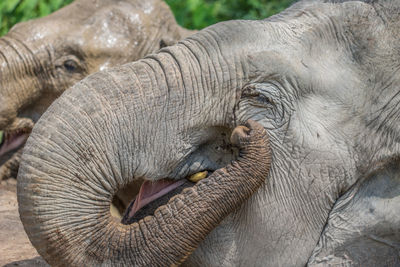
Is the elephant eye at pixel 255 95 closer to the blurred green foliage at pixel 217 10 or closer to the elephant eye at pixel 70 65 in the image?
the elephant eye at pixel 70 65

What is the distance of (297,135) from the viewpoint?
9.04ft

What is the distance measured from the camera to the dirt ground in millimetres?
3359

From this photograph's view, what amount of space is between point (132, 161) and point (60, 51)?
118 inches

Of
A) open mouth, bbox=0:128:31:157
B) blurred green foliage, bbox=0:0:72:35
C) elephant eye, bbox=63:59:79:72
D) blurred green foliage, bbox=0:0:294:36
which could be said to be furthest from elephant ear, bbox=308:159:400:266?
blurred green foliage, bbox=0:0:72:35

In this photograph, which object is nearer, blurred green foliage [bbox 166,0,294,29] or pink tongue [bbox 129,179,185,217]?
pink tongue [bbox 129,179,185,217]

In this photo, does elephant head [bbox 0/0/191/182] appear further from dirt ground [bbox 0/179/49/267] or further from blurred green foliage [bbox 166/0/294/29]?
blurred green foliage [bbox 166/0/294/29]

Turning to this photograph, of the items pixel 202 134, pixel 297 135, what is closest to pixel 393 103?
pixel 297 135

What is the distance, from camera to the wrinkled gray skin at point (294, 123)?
2676mm

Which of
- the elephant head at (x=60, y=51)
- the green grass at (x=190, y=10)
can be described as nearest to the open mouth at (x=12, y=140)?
the elephant head at (x=60, y=51)

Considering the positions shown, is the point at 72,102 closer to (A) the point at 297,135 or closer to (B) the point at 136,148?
(B) the point at 136,148

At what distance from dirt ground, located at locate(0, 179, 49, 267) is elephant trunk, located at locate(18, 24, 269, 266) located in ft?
2.88

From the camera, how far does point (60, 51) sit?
212 inches

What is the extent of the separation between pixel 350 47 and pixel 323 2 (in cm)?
27

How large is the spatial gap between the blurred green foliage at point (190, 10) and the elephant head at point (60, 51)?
1.60 meters
